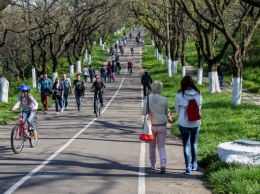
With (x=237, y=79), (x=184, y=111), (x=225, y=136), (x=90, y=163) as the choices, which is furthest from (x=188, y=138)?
(x=237, y=79)

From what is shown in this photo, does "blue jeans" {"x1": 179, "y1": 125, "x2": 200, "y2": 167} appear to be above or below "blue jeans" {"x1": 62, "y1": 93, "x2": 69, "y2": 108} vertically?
above

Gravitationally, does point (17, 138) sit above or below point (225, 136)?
above

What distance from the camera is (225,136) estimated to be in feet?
41.2

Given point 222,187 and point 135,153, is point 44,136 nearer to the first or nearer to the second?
point 135,153

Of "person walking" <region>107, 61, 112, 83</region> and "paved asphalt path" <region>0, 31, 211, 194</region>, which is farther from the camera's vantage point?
"person walking" <region>107, 61, 112, 83</region>

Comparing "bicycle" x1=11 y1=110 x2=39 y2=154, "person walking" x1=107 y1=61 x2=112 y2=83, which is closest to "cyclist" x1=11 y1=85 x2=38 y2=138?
"bicycle" x1=11 y1=110 x2=39 y2=154

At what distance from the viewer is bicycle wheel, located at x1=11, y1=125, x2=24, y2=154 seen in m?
10.8

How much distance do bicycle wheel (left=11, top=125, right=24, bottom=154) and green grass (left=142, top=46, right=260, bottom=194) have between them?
4.21 m

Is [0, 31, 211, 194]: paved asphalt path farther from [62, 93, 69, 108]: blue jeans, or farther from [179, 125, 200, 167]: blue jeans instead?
[62, 93, 69, 108]: blue jeans

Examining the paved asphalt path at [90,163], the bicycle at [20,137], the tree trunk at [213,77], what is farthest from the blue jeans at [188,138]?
the tree trunk at [213,77]

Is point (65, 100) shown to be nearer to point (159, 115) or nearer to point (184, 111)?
point (159, 115)

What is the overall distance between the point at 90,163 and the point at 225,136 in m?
4.49

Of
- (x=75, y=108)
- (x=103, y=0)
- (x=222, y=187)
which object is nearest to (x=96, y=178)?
(x=222, y=187)

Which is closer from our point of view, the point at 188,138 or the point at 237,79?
the point at 188,138
